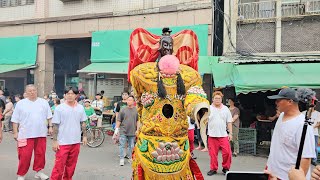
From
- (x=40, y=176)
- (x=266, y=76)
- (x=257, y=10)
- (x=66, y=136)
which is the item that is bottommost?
(x=40, y=176)

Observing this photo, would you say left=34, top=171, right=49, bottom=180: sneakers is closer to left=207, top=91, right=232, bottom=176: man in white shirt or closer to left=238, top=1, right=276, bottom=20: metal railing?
left=207, top=91, right=232, bottom=176: man in white shirt

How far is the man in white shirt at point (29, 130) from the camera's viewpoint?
5.70 m

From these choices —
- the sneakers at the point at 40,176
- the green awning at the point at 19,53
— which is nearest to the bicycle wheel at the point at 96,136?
the sneakers at the point at 40,176

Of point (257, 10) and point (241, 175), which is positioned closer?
point (241, 175)

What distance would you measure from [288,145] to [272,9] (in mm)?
8255

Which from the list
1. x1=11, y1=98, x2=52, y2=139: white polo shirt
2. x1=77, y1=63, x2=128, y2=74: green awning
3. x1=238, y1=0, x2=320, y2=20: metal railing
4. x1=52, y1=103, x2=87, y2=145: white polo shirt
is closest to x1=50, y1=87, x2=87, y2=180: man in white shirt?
x1=52, y1=103, x2=87, y2=145: white polo shirt

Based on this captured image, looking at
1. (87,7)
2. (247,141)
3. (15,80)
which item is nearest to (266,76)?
(247,141)

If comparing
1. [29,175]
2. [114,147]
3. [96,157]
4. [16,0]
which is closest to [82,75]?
[16,0]

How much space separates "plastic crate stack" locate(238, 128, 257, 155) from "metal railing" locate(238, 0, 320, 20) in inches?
154

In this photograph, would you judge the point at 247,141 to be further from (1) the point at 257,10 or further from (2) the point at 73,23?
(2) the point at 73,23

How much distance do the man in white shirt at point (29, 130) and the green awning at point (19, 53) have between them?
9.22 metres

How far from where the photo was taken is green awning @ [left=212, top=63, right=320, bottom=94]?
8359 mm

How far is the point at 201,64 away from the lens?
10.2 metres

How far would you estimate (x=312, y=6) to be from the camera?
10000 millimetres
